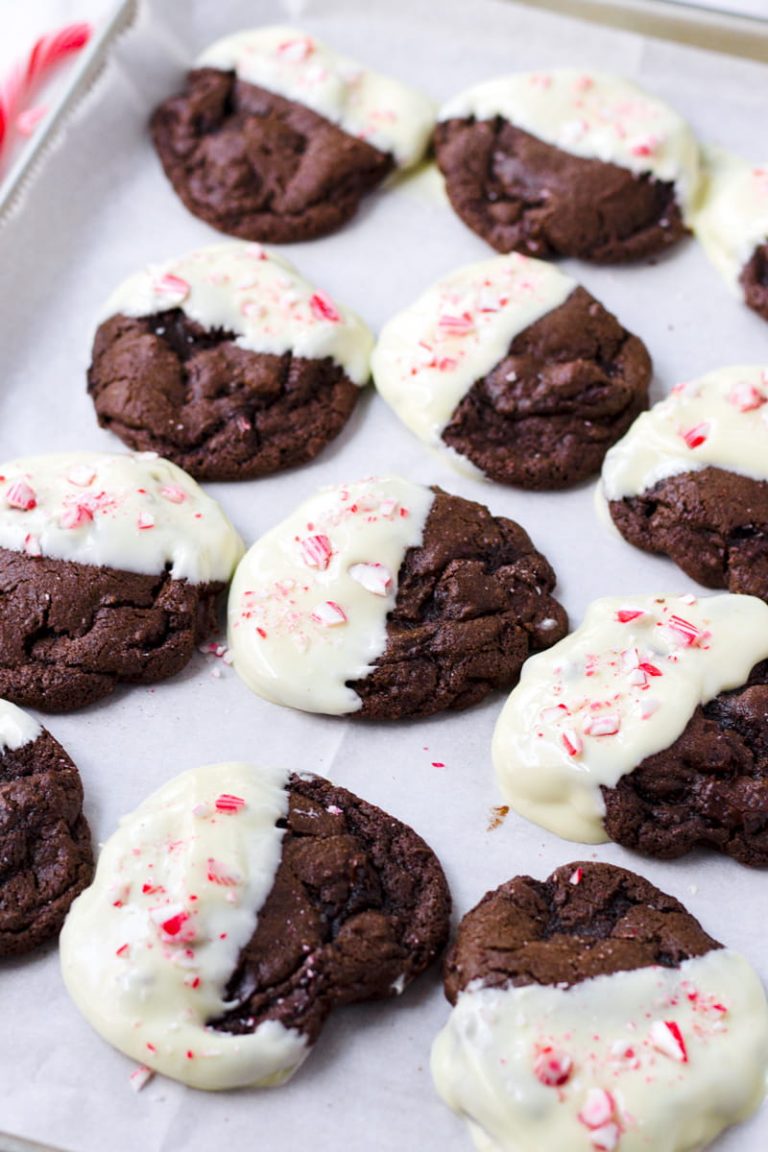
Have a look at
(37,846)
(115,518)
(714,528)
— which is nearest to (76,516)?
(115,518)

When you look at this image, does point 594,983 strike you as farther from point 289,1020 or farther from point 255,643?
point 255,643

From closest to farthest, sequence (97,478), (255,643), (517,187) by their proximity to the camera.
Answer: (255,643) → (97,478) → (517,187)

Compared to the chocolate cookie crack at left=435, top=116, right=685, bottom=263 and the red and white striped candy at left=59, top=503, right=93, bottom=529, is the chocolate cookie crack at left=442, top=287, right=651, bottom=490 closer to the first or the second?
the chocolate cookie crack at left=435, top=116, right=685, bottom=263

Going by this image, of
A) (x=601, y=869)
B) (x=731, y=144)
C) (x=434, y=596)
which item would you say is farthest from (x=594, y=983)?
(x=731, y=144)

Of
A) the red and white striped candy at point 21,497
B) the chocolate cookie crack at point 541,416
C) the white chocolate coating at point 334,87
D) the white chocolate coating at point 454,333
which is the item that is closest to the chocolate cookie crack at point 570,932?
the chocolate cookie crack at point 541,416

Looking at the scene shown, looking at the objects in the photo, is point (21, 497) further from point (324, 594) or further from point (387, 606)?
point (387, 606)

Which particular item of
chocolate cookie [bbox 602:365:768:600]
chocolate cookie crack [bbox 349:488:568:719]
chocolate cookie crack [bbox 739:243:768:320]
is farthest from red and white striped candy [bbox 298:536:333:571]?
chocolate cookie crack [bbox 739:243:768:320]

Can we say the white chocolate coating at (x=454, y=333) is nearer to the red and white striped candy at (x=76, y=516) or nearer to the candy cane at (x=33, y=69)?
the red and white striped candy at (x=76, y=516)
